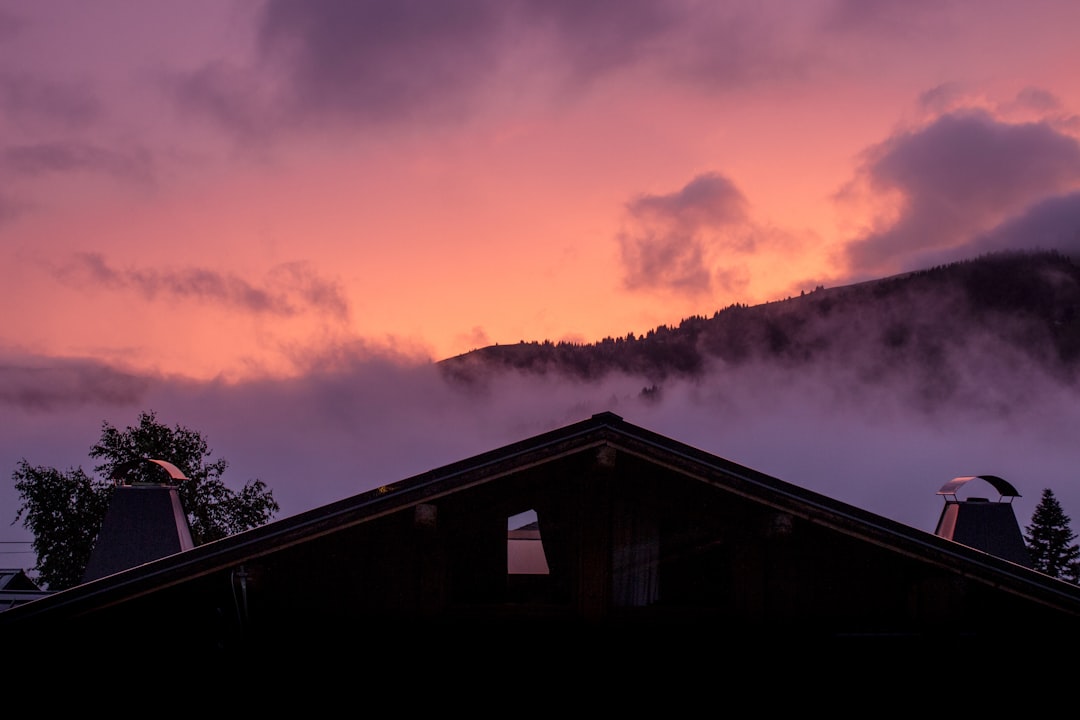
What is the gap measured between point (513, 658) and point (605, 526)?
2.01m

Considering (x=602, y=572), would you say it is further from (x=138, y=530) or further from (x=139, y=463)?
(x=139, y=463)

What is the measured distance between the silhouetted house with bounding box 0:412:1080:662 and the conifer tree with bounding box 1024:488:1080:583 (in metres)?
67.2

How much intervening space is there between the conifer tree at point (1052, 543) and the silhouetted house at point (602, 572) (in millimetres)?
67236

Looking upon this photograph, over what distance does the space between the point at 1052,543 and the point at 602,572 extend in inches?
2851

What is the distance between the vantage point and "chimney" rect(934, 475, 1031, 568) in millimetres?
20828

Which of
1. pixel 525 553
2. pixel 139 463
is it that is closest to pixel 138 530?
pixel 139 463

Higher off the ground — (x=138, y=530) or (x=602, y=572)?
(x=602, y=572)

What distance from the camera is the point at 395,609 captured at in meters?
11.1

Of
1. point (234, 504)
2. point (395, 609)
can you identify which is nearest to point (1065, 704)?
point (395, 609)

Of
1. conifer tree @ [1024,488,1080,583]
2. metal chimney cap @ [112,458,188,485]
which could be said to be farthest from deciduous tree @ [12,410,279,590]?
conifer tree @ [1024,488,1080,583]

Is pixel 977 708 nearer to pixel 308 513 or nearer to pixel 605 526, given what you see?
pixel 605 526

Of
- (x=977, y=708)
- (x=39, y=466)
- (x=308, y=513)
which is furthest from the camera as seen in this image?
(x=39, y=466)

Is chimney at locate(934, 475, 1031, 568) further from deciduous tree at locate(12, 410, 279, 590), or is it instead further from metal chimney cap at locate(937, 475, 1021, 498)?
deciduous tree at locate(12, 410, 279, 590)

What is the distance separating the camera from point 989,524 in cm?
2116
